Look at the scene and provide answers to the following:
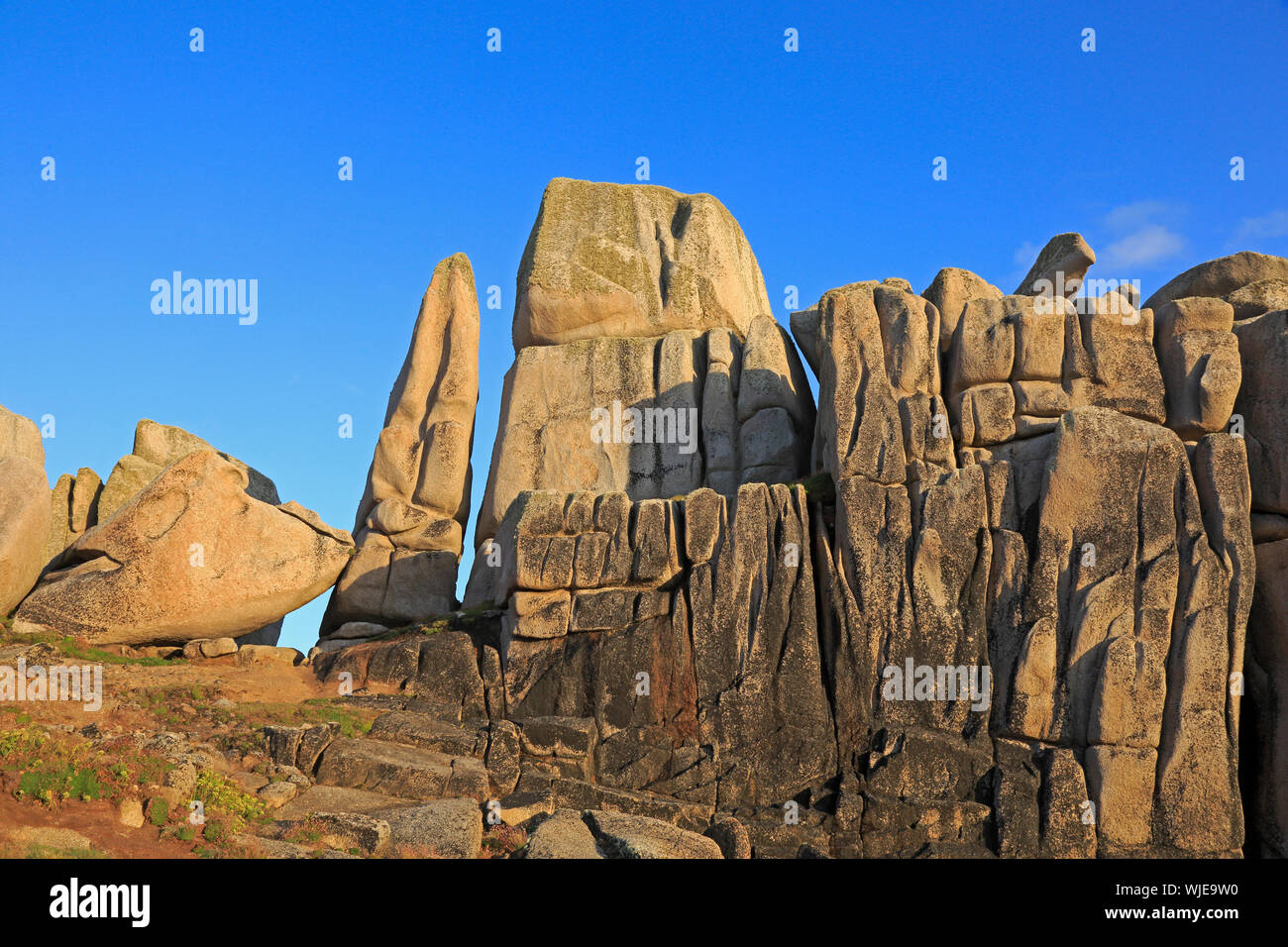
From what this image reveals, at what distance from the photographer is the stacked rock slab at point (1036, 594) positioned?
2230cm

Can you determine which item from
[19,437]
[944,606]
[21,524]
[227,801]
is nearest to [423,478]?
[21,524]

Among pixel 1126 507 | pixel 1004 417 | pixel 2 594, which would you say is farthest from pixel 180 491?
pixel 1126 507

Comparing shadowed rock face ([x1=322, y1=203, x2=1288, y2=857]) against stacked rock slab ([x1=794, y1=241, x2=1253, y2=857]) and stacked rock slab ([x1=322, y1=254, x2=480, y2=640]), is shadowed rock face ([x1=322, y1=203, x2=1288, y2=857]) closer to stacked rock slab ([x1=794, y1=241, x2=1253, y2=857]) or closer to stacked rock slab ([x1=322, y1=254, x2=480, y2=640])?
stacked rock slab ([x1=794, y1=241, x2=1253, y2=857])

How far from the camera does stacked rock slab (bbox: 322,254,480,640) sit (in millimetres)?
30000

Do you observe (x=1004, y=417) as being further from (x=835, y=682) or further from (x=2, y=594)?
(x=2, y=594)

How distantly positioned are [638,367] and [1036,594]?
12251mm

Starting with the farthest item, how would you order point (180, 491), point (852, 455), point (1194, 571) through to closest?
point (180, 491)
point (852, 455)
point (1194, 571)

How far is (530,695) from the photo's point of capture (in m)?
24.4

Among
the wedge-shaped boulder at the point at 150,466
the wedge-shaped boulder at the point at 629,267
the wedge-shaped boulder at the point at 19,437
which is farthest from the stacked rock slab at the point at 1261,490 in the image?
the wedge-shaped boulder at the point at 19,437

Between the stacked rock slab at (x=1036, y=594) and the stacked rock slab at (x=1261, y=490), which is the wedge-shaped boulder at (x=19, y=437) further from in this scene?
the stacked rock slab at (x=1261, y=490)

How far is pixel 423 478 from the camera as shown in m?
31.8

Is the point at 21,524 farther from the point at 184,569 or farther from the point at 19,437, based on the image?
the point at 19,437

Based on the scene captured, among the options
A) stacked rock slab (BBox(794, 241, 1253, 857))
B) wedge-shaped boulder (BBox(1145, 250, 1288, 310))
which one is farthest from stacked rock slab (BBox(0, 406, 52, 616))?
wedge-shaped boulder (BBox(1145, 250, 1288, 310))

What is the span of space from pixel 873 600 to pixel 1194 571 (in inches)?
239
